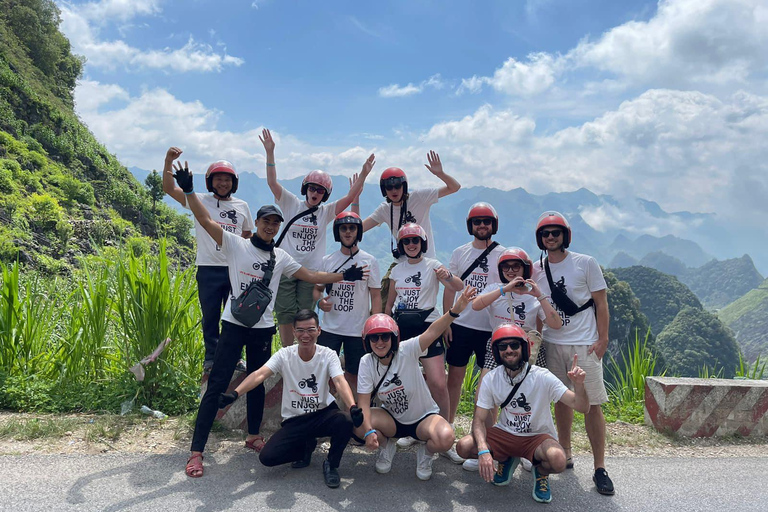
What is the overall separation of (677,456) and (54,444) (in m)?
6.10

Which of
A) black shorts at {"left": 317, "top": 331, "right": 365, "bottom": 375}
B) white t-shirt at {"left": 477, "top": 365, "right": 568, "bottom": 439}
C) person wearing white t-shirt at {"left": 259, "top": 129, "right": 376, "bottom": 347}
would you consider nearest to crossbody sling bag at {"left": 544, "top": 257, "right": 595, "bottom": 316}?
white t-shirt at {"left": 477, "top": 365, "right": 568, "bottom": 439}

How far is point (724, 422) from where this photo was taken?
20.1 ft

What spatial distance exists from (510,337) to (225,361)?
2.48m

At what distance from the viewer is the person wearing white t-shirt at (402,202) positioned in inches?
229

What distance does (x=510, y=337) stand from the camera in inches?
176

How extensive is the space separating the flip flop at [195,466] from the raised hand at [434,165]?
3.76 m

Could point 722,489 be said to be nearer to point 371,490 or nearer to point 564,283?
point 564,283

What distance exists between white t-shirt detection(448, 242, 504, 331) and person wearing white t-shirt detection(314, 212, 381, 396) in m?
0.83

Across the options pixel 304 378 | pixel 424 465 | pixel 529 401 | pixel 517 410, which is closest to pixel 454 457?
pixel 424 465

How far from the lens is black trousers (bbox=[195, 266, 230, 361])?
5445 millimetres

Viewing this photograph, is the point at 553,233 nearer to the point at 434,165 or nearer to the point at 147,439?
the point at 434,165

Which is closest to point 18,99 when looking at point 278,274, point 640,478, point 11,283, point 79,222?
point 79,222

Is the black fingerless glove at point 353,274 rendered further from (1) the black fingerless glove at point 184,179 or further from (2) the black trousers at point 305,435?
(1) the black fingerless glove at point 184,179

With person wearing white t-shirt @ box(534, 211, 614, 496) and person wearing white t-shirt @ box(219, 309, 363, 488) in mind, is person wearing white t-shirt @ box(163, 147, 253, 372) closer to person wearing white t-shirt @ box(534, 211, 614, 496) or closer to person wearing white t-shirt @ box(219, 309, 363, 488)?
person wearing white t-shirt @ box(219, 309, 363, 488)
